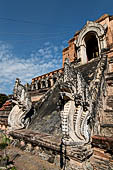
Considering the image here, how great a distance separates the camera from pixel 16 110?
6605 millimetres

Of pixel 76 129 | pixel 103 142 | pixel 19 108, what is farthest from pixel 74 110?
pixel 19 108

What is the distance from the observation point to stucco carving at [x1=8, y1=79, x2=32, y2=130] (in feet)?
21.2

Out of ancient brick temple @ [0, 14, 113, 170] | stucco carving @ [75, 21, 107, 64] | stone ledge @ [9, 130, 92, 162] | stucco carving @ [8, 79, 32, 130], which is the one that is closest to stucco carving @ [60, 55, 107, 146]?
ancient brick temple @ [0, 14, 113, 170]

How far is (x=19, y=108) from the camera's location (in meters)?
6.62

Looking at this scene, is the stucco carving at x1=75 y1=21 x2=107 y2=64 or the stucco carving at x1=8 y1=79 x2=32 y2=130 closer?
the stucco carving at x1=8 y1=79 x2=32 y2=130

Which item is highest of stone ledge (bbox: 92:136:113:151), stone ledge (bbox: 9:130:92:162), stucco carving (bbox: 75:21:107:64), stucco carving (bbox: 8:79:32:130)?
stucco carving (bbox: 75:21:107:64)

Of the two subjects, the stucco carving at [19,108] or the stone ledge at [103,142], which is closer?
the stone ledge at [103,142]

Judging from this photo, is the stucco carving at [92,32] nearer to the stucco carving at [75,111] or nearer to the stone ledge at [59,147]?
the stucco carving at [75,111]

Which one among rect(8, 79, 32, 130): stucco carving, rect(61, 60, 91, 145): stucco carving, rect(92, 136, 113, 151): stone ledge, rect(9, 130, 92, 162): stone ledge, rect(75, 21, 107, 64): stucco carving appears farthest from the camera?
rect(75, 21, 107, 64): stucco carving

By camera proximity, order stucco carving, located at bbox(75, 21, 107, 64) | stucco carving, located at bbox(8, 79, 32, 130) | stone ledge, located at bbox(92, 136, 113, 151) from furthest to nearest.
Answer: stucco carving, located at bbox(75, 21, 107, 64)
stucco carving, located at bbox(8, 79, 32, 130)
stone ledge, located at bbox(92, 136, 113, 151)

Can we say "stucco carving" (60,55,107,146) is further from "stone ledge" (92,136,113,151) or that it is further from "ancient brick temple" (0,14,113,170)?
"stone ledge" (92,136,113,151)

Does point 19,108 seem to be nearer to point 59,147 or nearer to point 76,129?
point 59,147

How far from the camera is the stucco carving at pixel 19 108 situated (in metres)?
6.47

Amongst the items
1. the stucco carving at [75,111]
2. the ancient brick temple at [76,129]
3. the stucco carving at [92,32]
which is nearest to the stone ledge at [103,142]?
the ancient brick temple at [76,129]
